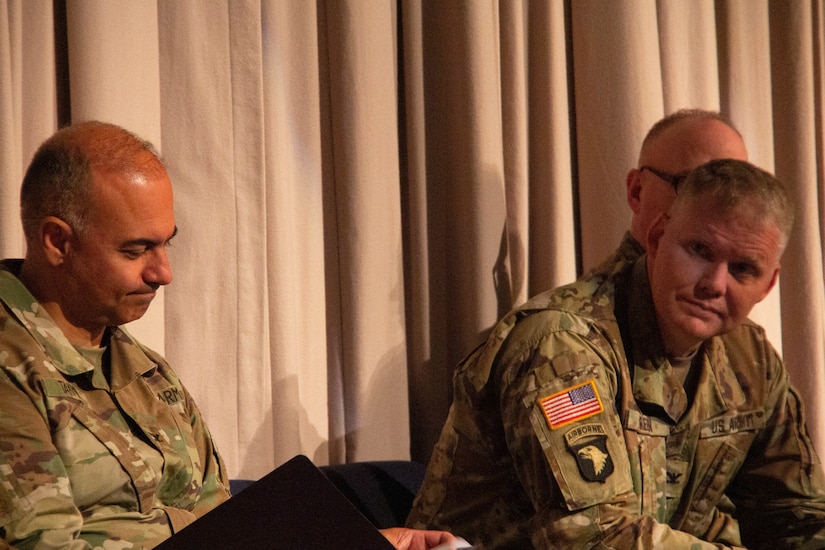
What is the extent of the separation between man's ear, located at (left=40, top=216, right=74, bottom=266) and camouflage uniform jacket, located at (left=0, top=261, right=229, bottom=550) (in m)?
0.07

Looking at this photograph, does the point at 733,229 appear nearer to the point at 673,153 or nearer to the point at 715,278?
the point at 715,278

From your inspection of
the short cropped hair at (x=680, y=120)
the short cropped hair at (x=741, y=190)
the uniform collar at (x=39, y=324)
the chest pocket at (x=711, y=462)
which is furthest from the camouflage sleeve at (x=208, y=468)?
the short cropped hair at (x=680, y=120)

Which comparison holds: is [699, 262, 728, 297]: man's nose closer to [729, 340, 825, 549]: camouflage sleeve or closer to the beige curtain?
[729, 340, 825, 549]: camouflage sleeve

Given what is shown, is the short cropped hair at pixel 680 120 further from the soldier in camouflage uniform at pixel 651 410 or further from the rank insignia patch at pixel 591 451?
the rank insignia patch at pixel 591 451

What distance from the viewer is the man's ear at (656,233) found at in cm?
192

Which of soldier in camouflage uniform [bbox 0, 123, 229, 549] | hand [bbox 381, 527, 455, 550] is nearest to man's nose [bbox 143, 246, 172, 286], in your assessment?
soldier in camouflage uniform [bbox 0, 123, 229, 549]

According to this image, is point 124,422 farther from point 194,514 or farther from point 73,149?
point 73,149

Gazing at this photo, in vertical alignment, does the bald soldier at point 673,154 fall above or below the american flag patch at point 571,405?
above

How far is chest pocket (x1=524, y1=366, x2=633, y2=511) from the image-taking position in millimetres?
1641

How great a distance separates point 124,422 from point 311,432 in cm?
73

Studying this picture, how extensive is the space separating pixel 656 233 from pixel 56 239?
3.68 ft

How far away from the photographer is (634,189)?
2.40 m

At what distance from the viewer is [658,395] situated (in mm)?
1866

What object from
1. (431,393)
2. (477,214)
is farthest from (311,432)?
(477,214)
